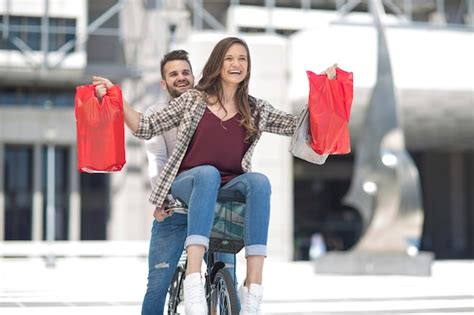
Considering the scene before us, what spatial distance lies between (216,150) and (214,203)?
1.08 ft

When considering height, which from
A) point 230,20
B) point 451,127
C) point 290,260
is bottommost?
point 290,260

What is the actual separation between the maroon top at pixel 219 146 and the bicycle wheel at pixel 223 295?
0.44 meters

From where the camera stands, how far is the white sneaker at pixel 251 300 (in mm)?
3879

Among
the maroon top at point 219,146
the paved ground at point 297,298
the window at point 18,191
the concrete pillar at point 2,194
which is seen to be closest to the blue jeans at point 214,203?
the maroon top at point 219,146

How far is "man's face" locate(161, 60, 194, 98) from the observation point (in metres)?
4.63

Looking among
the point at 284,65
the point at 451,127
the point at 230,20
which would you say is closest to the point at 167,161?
the point at 284,65

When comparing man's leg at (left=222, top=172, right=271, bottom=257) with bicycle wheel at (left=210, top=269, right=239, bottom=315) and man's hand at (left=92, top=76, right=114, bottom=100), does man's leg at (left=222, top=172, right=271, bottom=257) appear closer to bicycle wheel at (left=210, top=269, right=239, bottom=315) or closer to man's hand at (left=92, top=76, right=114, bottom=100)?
bicycle wheel at (left=210, top=269, right=239, bottom=315)

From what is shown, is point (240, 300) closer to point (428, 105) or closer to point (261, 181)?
point (261, 181)

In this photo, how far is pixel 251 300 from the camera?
3.90 meters

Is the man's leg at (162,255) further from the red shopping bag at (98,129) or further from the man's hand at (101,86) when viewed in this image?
the man's hand at (101,86)

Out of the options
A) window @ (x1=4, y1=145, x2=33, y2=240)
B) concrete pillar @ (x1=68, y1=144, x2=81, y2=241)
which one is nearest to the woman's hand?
concrete pillar @ (x1=68, y1=144, x2=81, y2=241)

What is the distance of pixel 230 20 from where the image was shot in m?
32.8

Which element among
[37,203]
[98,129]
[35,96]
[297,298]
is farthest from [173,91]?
[35,96]

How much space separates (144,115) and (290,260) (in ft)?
71.8
